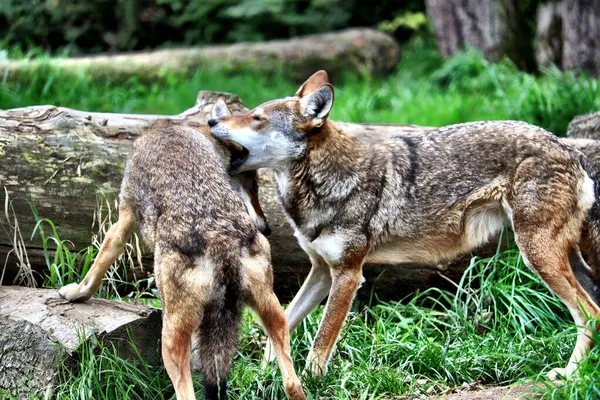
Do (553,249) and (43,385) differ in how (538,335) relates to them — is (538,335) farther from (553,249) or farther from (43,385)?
(43,385)

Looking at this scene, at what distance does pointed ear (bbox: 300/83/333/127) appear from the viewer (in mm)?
5816

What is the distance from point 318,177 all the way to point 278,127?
47 cm

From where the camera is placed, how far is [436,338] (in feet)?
Answer: 20.5

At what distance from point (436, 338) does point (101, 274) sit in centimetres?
262

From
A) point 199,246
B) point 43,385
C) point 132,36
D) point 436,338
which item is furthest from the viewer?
point 132,36

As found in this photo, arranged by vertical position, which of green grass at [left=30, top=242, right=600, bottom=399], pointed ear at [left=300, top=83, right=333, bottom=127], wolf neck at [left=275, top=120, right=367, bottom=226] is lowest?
green grass at [left=30, top=242, right=600, bottom=399]

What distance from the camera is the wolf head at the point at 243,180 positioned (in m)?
5.80

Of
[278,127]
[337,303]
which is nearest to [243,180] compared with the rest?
[278,127]

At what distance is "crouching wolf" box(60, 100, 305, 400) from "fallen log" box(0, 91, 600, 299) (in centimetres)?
107

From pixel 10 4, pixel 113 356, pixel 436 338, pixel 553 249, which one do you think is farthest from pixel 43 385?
pixel 10 4

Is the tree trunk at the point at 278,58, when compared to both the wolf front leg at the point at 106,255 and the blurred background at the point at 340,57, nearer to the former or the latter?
the blurred background at the point at 340,57

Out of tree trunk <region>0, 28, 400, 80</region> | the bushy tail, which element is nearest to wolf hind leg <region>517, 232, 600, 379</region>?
the bushy tail

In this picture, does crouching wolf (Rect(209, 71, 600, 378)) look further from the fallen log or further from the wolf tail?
the fallen log

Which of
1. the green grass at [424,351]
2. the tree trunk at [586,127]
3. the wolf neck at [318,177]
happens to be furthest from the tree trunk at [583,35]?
the wolf neck at [318,177]
